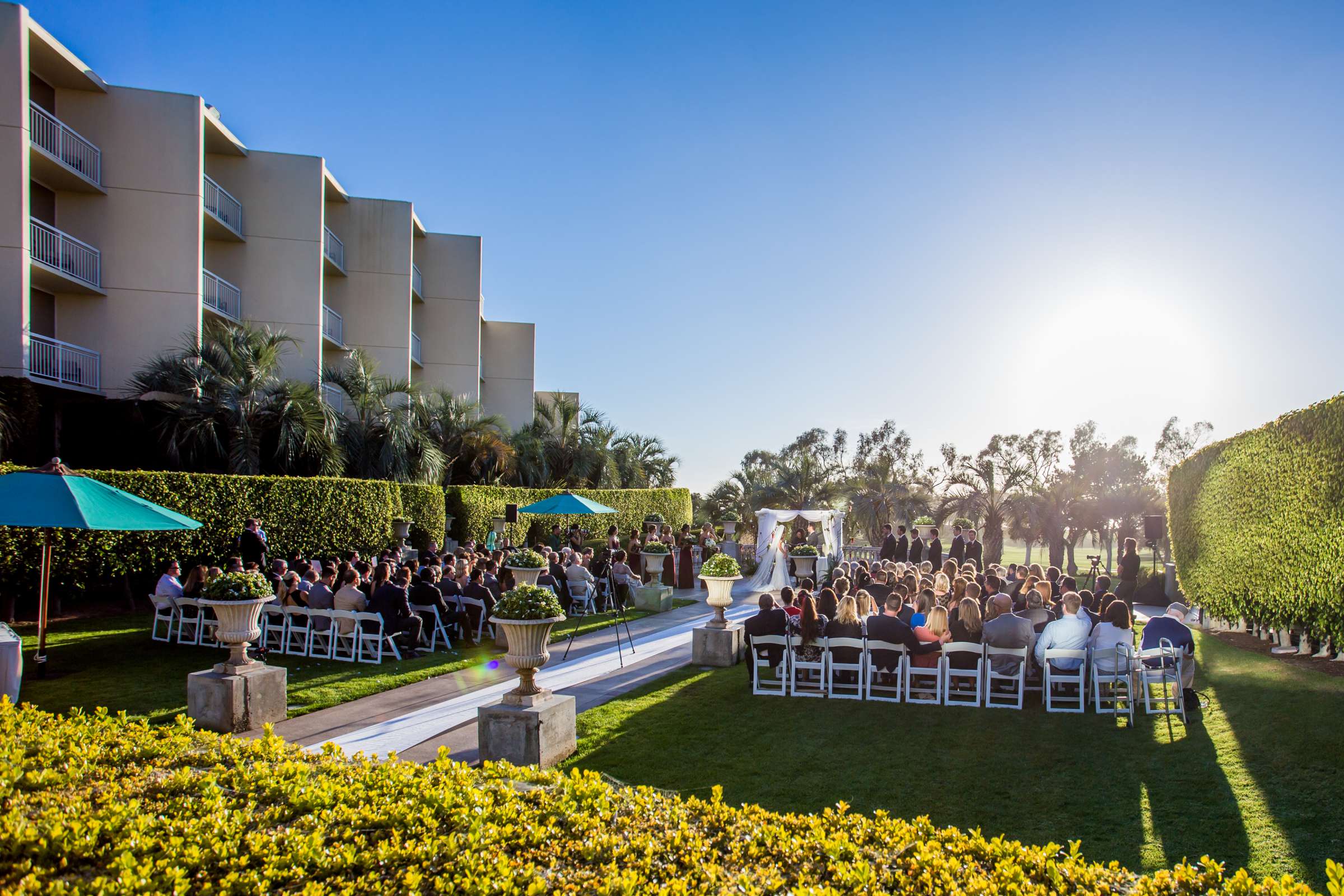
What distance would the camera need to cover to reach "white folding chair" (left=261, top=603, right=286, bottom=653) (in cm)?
1148

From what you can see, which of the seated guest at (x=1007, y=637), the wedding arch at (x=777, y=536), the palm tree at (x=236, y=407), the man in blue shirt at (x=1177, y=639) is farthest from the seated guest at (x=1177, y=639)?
the palm tree at (x=236, y=407)

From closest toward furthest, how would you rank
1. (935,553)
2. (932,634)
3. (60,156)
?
(932,634)
(60,156)
(935,553)

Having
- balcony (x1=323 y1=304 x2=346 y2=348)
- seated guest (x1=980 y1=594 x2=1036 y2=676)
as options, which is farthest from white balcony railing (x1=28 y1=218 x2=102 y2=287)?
seated guest (x1=980 y1=594 x2=1036 y2=676)

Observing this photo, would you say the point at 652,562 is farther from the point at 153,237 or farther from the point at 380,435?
the point at 153,237

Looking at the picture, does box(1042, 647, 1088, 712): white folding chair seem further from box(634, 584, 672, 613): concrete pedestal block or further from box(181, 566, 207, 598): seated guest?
box(181, 566, 207, 598): seated guest

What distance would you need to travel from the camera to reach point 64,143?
19406 millimetres

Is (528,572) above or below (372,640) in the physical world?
above

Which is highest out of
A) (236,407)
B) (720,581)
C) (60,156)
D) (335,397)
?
(60,156)

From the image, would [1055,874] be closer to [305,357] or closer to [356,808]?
[356,808]

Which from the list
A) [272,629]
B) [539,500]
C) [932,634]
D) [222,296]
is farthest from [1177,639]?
[222,296]

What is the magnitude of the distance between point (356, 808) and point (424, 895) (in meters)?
1.04

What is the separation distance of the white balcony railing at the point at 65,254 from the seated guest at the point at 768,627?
726 inches

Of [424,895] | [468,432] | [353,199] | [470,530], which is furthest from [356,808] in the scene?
[353,199]

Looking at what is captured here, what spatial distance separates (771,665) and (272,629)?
7790 millimetres
